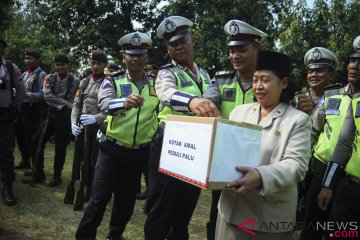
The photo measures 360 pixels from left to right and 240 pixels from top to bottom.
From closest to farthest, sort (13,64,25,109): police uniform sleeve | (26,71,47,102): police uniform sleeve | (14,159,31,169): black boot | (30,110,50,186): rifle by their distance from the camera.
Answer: (13,64,25,109): police uniform sleeve, (30,110,50,186): rifle, (26,71,47,102): police uniform sleeve, (14,159,31,169): black boot

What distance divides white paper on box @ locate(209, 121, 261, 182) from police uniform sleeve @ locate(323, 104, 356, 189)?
1.39m

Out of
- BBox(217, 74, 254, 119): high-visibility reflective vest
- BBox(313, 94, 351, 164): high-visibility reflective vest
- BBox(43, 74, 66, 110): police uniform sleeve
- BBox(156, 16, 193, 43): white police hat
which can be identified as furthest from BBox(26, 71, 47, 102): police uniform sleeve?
BBox(313, 94, 351, 164): high-visibility reflective vest

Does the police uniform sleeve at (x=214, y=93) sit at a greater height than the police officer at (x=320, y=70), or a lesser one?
lesser

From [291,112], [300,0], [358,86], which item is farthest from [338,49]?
[291,112]

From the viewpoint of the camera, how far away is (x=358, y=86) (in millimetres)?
3332

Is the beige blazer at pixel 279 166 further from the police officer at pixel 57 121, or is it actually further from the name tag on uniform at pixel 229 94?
the police officer at pixel 57 121

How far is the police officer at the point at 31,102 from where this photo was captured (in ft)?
22.3

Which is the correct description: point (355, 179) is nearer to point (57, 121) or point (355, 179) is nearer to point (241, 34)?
point (241, 34)

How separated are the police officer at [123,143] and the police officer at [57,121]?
105 inches

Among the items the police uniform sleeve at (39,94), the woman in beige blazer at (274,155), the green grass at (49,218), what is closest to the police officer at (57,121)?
the green grass at (49,218)

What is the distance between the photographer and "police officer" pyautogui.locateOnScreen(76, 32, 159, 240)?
11.7 feet

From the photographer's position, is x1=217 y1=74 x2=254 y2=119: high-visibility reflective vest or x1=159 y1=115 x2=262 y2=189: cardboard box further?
x1=217 y1=74 x2=254 y2=119: high-visibility reflective vest

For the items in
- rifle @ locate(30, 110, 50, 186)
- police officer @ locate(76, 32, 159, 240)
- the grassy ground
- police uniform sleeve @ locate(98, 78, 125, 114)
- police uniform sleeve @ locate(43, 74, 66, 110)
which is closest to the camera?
police uniform sleeve @ locate(98, 78, 125, 114)

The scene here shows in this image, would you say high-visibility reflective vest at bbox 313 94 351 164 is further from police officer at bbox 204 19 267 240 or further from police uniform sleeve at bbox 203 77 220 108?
police uniform sleeve at bbox 203 77 220 108
